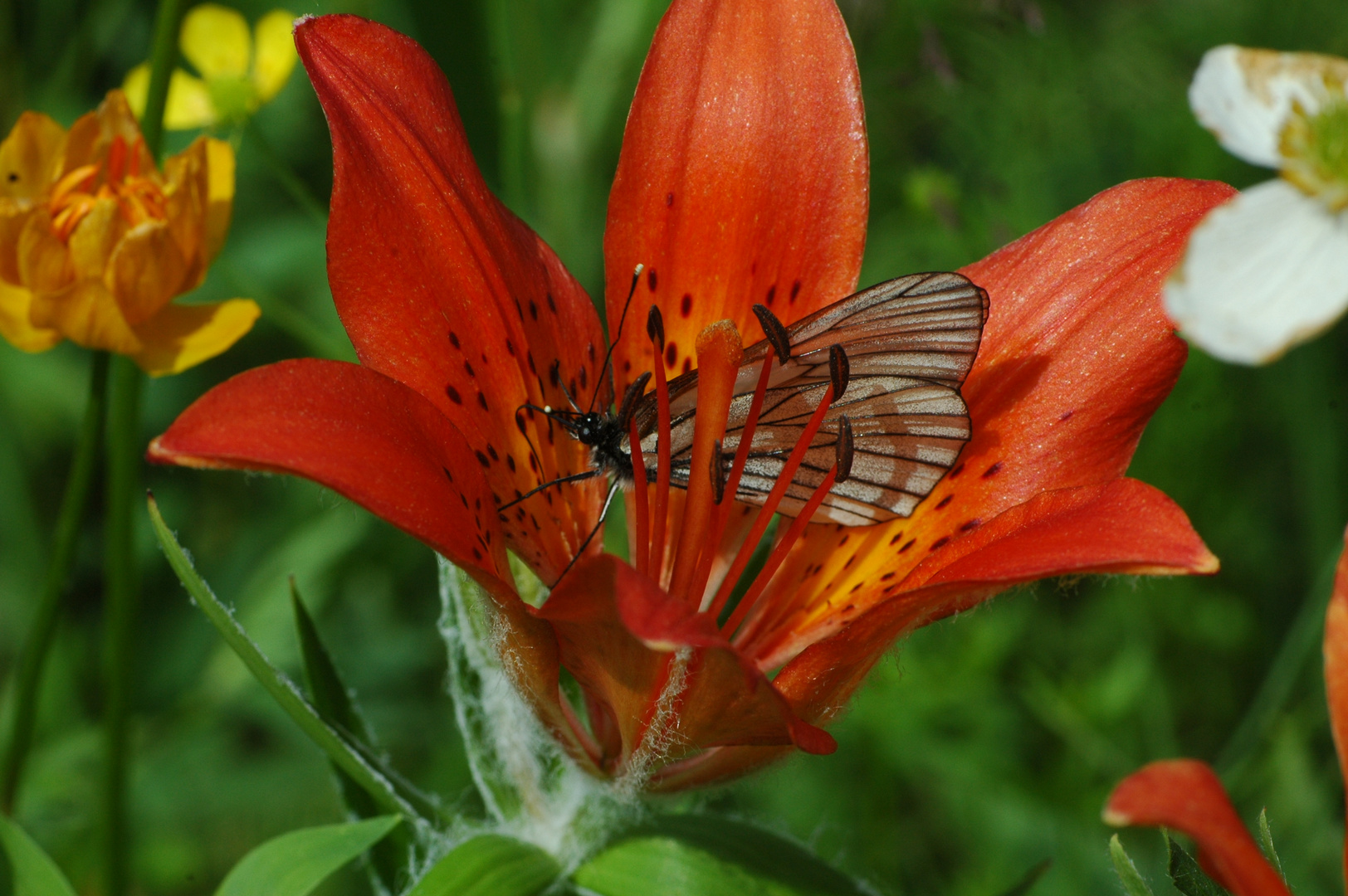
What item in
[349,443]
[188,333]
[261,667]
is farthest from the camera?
[188,333]

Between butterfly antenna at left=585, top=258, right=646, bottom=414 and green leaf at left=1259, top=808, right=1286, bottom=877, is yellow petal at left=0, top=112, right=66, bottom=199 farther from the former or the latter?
green leaf at left=1259, top=808, right=1286, bottom=877

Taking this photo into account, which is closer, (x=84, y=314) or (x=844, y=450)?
(x=844, y=450)

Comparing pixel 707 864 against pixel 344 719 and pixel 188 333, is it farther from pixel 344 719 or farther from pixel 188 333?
pixel 188 333

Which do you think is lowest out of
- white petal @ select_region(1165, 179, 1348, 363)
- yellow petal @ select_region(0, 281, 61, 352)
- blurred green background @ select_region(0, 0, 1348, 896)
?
blurred green background @ select_region(0, 0, 1348, 896)

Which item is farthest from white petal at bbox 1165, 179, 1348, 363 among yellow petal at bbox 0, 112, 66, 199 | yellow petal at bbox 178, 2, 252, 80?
yellow petal at bbox 178, 2, 252, 80

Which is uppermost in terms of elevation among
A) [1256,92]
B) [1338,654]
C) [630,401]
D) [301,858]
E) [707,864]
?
[1256,92]

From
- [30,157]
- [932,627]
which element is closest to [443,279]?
[30,157]

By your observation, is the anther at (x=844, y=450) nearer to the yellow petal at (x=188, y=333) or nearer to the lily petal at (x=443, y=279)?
the lily petal at (x=443, y=279)
